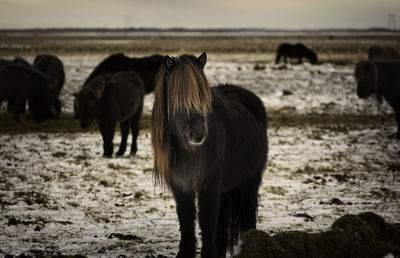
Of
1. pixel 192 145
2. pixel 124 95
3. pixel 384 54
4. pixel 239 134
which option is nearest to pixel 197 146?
pixel 192 145

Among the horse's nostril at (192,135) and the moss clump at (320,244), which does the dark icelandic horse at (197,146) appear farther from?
the moss clump at (320,244)

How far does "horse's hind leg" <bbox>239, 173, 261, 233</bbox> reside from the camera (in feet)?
12.2

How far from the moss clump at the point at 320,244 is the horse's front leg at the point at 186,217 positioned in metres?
0.43

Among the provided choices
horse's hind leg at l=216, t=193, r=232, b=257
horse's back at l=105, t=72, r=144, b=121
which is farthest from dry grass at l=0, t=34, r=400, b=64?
horse's hind leg at l=216, t=193, r=232, b=257

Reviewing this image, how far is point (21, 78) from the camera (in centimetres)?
1211

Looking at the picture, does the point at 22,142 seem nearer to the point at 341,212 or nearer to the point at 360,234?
the point at 341,212

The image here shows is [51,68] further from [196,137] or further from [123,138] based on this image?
[196,137]

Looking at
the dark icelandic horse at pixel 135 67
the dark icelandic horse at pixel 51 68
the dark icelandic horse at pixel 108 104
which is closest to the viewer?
the dark icelandic horse at pixel 108 104

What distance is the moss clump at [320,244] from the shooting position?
3.04m

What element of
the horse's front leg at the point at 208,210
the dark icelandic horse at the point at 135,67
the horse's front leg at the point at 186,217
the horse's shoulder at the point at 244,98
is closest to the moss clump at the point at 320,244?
the horse's front leg at the point at 208,210

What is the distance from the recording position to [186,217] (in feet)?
10.4

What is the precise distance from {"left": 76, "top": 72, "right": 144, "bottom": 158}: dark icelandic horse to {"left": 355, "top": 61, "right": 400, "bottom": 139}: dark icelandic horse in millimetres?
5997

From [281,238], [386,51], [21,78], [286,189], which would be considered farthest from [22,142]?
[386,51]

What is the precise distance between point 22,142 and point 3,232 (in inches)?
211
